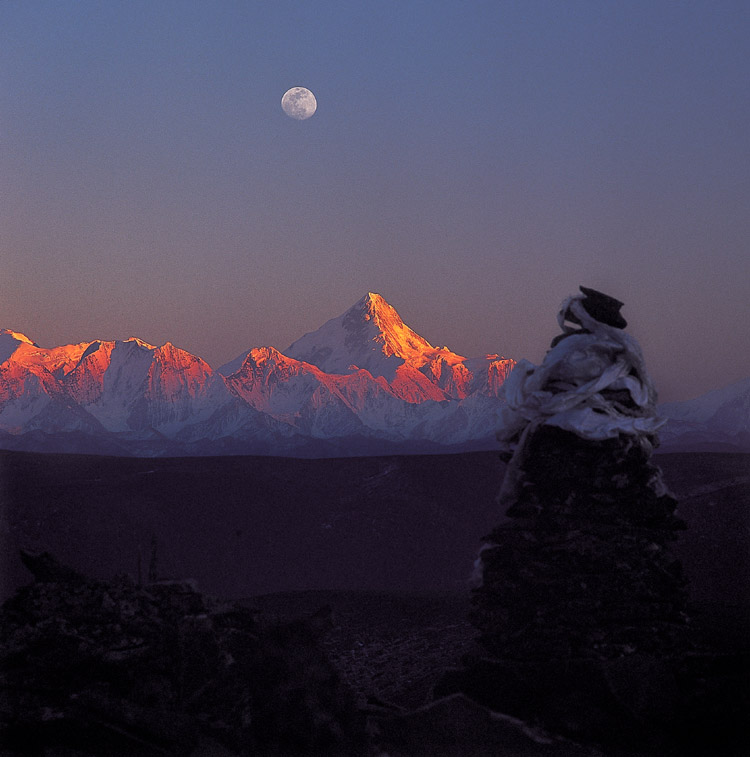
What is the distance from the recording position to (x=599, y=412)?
10.6 meters

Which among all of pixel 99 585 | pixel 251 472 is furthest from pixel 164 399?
pixel 99 585

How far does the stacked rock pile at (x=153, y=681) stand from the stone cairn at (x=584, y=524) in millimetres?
2216

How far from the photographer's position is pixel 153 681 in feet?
30.9

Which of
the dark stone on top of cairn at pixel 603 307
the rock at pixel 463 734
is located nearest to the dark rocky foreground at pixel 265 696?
the rock at pixel 463 734

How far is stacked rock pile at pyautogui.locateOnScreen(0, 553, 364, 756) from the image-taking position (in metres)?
8.89

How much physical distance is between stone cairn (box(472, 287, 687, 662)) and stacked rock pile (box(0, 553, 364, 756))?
→ 2216 millimetres

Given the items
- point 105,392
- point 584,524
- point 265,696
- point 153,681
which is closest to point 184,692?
point 153,681

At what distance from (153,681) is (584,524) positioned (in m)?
4.92

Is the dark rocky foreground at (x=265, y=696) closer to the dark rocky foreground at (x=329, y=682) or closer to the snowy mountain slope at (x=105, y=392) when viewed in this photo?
the dark rocky foreground at (x=329, y=682)

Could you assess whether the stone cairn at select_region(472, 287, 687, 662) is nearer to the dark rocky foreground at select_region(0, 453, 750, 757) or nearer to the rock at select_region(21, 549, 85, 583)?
the dark rocky foreground at select_region(0, 453, 750, 757)

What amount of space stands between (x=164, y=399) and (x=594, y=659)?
8383 centimetres

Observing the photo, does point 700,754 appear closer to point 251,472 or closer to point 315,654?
point 315,654

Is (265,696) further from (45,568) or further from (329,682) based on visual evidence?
(45,568)

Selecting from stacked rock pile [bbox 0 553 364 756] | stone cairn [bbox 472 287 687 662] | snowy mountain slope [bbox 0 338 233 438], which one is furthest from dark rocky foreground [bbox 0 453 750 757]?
snowy mountain slope [bbox 0 338 233 438]
